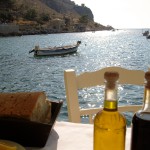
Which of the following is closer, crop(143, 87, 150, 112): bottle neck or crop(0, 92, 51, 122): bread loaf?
crop(143, 87, 150, 112): bottle neck

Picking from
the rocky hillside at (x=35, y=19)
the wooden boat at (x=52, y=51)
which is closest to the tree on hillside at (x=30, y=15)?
the rocky hillside at (x=35, y=19)

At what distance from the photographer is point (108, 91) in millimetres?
640

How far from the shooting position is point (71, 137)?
0.94 m

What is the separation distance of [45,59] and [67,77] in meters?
23.1

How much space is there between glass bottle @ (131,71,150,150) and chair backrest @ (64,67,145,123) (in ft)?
2.22

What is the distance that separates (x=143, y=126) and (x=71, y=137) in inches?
13.0

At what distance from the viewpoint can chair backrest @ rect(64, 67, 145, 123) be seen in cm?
135

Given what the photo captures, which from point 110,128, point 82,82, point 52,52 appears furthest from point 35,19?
point 110,128

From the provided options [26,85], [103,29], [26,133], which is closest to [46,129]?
[26,133]

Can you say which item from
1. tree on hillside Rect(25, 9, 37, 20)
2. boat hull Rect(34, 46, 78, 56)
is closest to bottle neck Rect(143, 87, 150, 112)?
boat hull Rect(34, 46, 78, 56)

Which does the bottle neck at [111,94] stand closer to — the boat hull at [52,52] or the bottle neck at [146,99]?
the bottle neck at [146,99]

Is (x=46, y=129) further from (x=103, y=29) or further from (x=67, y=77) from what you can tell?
(x=103, y=29)

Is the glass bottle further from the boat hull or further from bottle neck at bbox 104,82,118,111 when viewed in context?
the boat hull

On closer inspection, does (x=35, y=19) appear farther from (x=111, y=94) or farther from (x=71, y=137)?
(x=111, y=94)
